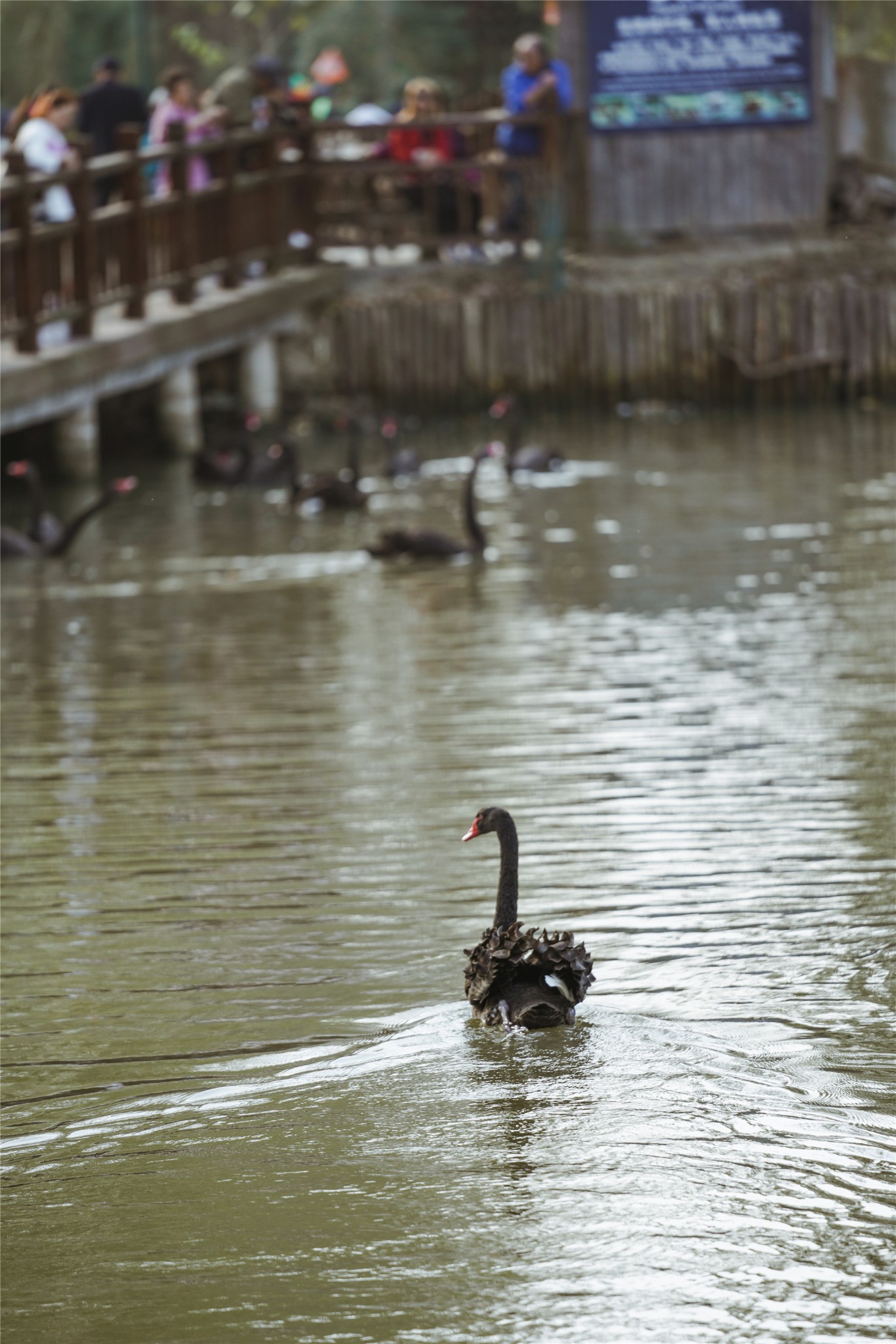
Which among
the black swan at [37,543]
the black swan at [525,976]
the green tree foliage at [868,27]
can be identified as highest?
the green tree foliage at [868,27]

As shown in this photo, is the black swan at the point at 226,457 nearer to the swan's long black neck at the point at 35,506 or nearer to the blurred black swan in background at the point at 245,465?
the blurred black swan in background at the point at 245,465

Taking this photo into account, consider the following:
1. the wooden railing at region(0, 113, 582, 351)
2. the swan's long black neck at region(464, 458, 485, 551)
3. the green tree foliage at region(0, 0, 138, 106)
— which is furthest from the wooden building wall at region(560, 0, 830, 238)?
the green tree foliage at region(0, 0, 138, 106)

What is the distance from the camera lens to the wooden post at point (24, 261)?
616 inches

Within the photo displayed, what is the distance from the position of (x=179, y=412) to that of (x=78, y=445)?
2276 millimetres

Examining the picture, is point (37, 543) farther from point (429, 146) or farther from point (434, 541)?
point (429, 146)

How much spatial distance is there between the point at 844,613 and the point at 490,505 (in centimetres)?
564

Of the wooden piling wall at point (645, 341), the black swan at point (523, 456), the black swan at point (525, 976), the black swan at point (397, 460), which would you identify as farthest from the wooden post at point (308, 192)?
the black swan at point (525, 976)

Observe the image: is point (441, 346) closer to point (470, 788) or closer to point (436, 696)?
point (436, 696)

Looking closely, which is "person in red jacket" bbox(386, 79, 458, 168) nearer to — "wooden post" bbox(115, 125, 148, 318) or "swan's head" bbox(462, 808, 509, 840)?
"wooden post" bbox(115, 125, 148, 318)

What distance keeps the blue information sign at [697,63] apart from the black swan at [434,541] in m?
10.4

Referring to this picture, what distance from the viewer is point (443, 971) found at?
6004 mm

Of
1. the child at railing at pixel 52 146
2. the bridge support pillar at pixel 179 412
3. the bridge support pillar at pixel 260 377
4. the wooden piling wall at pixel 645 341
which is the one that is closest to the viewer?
the child at railing at pixel 52 146

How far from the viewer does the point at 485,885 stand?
681 cm

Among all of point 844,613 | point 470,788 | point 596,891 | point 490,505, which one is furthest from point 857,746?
point 490,505
